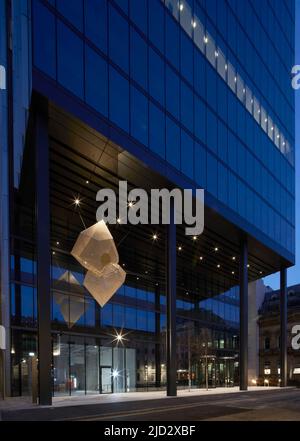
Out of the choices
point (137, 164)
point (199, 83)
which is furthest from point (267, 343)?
point (137, 164)

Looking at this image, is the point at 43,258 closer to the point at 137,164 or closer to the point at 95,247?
the point at 95,247

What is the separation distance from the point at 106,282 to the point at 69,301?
4.70 m

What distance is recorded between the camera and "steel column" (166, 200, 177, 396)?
28406 mm

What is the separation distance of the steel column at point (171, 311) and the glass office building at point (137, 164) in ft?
→ 0.42

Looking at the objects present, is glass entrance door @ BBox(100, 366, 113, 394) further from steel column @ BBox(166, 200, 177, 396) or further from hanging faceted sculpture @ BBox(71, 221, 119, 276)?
hanging faceted sculpture @ BBox(71, 221, 119, 276)

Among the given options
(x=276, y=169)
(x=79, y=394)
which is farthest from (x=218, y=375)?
(x=79, y=394)

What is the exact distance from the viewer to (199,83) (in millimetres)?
33750

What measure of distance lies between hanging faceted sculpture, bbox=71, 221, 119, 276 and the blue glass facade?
5356mm

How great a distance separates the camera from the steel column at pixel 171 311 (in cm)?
2841

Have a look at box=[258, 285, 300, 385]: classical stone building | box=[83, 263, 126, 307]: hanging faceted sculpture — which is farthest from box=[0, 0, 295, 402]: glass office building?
box=[258, 285, 300, 385]: classical stone building

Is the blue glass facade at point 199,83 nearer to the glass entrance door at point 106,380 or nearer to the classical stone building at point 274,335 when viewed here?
the glass entrance door at point 106,380

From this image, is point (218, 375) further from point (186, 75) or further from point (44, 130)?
point (44, 130)

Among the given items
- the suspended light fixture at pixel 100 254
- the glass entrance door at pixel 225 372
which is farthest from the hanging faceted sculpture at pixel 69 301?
the glass entrance door at pixel 225 372

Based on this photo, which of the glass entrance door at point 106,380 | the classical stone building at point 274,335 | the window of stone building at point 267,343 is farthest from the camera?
the window of stone building at point 267,343
